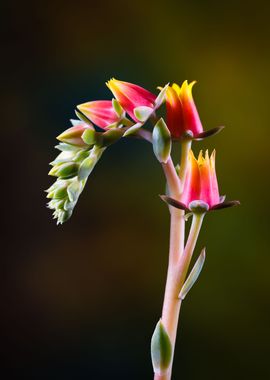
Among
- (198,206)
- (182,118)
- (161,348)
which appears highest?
(182,118)

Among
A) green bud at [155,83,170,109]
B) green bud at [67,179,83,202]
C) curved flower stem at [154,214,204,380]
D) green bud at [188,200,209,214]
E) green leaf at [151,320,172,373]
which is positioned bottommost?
green leaf at [151,320,172,373]

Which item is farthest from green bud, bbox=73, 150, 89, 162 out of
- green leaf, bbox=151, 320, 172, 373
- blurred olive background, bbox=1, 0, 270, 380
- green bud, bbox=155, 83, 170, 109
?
blurred olive background, bbox=1, 0, 270, 380

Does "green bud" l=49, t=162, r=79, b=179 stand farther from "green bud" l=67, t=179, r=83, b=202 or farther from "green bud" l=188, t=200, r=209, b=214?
"green bud" l=188, t=200, r=209, b=214

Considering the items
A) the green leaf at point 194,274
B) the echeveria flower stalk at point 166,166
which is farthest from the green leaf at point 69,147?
the green leaf at point 194,274

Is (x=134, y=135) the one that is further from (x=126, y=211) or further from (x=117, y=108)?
(x=126, y=211)

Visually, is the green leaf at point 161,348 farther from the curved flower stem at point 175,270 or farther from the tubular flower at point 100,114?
the tubular flower at point 100,114

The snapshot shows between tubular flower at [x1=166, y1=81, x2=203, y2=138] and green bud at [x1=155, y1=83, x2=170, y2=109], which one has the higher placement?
green bud at [x1=155, y1=83, x2=170, y2=109]

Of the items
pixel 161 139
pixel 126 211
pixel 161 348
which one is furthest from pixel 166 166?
pixel 126 211
